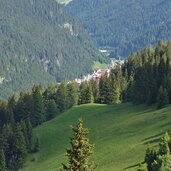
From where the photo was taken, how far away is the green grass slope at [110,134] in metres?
80.5

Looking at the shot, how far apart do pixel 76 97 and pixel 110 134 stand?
6987 cm

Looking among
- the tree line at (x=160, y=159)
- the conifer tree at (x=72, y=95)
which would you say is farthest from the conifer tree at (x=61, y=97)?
the tree line at (x=160, y=159)

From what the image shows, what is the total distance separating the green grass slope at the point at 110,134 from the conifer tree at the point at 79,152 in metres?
35.5

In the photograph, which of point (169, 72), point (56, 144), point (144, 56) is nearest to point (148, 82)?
point (169, 72)

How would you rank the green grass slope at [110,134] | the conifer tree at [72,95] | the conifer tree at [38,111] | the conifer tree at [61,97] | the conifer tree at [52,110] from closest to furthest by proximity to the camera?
the green grass slope at [110,134] < the conifer tree at [38,111] < the conifer tree at [52,110] < the conifer tree at [61,97] < the conifer tree at [72,95]

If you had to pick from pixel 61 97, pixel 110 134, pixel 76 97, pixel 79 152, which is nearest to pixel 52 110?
pixel 61 97

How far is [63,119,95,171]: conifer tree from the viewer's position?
1323 inches

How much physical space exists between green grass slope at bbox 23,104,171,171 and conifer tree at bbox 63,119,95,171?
117 ft

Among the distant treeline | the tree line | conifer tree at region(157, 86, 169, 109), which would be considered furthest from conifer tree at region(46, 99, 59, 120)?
the tree line

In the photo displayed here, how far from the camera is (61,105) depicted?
168 m

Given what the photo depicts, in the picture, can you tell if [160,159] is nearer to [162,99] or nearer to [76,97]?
[162,99]

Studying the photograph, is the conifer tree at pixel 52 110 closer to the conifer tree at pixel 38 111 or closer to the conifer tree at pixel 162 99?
the conifer tree at pixel 38 111

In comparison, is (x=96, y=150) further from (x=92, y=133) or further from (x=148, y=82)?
(x=148, y=82)

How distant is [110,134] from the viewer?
101688mm
